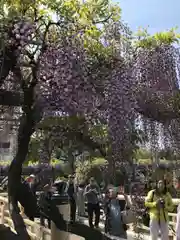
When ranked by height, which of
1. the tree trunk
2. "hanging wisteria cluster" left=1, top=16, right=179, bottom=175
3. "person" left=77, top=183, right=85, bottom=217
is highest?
"hanging wisteria cluster" left=1, top=16, right=179, bottom=175

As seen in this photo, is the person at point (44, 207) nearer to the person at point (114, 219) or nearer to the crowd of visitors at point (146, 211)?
the crowd of visitors at point (146, 211)

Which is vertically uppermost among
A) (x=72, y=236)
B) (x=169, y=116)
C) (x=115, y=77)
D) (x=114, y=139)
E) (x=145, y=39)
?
(x=145, y=39)

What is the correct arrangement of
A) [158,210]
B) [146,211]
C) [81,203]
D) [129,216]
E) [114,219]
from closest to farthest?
[158,210]
[129,216]
[146,211]
[114,219]
[81,203]

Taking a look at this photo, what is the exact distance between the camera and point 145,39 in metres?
6.05

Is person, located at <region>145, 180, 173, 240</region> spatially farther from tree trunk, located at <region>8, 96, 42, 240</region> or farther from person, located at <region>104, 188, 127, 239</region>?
tree trunk, located at <region>8, 96, 42, 240</region>

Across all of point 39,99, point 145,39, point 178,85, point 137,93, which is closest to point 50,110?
point 39,99

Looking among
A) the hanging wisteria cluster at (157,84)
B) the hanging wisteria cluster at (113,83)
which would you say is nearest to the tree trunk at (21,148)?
the hanging wisteria cluster at (113,83)

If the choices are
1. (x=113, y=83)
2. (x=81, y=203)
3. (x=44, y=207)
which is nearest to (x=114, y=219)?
(x=44, y=207)

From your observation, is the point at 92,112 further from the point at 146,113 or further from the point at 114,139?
the point at 146,113

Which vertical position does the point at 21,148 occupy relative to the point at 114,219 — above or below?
above

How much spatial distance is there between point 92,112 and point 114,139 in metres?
0.65

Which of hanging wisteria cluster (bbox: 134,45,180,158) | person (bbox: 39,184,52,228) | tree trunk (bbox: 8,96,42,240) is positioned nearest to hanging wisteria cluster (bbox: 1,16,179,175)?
hanging wisteria cluster (bbox: 134,45,180,158)

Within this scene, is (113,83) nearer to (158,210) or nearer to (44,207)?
(158,210)

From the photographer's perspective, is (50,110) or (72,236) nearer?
(72,236)
